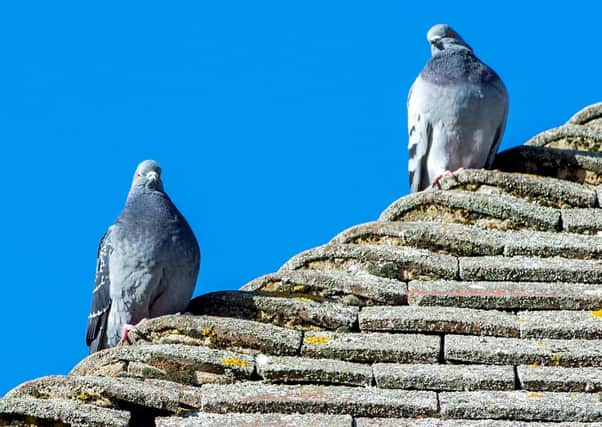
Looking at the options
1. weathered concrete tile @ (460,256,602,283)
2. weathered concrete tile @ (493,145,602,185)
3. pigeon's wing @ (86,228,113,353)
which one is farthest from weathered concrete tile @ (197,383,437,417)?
weathered concrete tile @ (493,145,602,185)

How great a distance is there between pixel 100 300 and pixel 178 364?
5.45 feet

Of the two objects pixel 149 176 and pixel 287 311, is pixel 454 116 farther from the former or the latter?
pixel 287 311

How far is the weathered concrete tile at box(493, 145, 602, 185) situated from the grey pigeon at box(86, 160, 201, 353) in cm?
166

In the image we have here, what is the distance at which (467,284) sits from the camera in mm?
5695

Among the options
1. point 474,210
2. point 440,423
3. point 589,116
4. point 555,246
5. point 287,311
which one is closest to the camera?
point 440,423

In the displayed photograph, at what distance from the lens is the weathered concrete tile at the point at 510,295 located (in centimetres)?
553

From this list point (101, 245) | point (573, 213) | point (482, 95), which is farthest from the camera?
point (482, 95)

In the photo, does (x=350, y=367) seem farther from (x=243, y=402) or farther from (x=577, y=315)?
(x=577, y=315)

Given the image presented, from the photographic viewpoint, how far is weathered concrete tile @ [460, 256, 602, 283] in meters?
5.70

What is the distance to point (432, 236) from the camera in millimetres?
5973

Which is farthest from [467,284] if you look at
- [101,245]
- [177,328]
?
[101,245]

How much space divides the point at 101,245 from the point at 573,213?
7.43ft

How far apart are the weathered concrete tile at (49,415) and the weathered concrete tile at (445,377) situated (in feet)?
3.22

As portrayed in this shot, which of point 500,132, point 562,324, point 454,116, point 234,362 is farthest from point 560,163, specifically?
point 234,362
